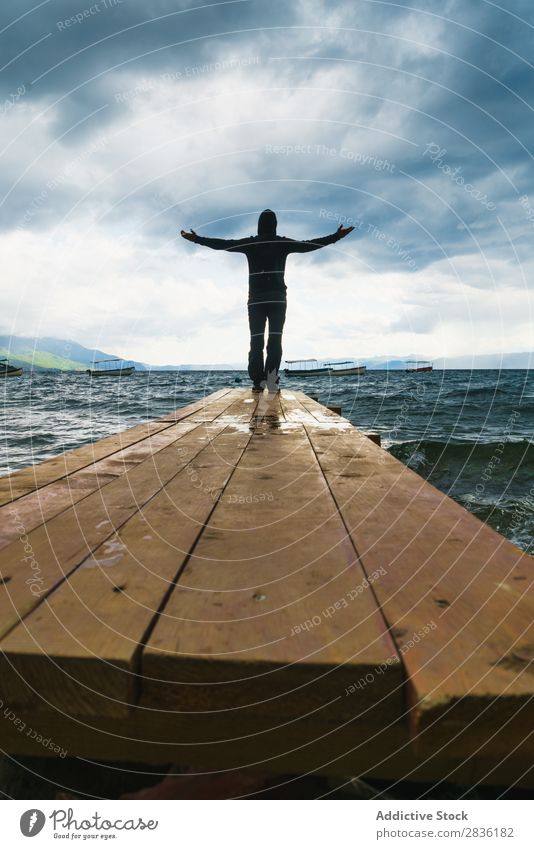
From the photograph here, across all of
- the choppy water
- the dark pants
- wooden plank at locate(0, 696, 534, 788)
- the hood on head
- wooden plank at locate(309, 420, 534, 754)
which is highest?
the hood on head

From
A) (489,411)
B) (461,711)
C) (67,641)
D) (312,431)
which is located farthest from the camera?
(489,411)

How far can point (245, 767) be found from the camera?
845mm

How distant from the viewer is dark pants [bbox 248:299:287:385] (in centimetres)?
691

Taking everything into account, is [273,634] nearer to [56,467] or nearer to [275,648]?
[275,648]

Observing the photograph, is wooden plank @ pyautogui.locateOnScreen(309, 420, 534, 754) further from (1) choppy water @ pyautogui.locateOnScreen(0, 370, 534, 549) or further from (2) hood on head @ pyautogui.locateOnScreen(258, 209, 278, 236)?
(2) hood on head @ pyautogui.locateOnScreen(258, 209, 278, 236)

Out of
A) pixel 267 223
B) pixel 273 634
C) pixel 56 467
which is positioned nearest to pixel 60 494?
pixel 56 467

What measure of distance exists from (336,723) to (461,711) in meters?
0.22

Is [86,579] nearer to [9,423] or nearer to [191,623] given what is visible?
[191,623]

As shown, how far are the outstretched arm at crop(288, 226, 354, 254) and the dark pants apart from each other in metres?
0.84

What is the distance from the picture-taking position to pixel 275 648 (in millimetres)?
813

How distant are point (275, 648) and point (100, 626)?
0.37 meters

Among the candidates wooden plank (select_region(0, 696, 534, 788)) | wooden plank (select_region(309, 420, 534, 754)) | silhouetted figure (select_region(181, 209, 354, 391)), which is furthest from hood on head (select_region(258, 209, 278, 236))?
wooden plank (select_region(0, 696, 534, 788))

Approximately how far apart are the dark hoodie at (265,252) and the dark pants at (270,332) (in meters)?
0.12
